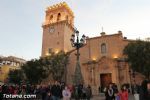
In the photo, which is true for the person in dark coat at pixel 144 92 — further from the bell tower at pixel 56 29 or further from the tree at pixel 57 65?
the bell tower at pixel 56 29

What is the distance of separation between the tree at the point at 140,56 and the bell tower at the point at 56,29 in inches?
616

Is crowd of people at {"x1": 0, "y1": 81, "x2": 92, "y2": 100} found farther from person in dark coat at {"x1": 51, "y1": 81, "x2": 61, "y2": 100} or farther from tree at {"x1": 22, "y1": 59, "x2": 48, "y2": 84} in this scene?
tree at {"x1": 22, "y1": 59, "x2": 48, "y2": 84}

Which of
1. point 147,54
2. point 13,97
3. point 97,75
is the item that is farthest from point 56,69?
point 13,97

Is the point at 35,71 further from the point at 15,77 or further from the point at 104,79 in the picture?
the point at 15,77

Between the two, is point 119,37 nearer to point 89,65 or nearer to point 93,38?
point 93,38

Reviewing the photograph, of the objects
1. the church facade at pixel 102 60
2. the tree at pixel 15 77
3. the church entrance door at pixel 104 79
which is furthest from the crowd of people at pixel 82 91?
the tree at pixel 15 77

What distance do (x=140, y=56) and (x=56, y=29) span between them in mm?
20108

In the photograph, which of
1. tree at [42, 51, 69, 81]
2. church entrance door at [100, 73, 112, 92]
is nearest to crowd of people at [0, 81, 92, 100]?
tree at [42, 51, 69, 81]

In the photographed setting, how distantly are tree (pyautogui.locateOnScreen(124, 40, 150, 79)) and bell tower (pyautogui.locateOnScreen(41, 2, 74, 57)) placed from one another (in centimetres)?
1566

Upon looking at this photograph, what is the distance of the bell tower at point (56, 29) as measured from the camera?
40.7m

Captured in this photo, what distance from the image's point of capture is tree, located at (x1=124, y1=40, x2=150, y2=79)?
26547mm

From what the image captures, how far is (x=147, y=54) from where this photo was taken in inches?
1039

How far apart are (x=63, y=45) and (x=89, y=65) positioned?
7927 mm

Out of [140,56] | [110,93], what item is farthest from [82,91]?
[140,56]
